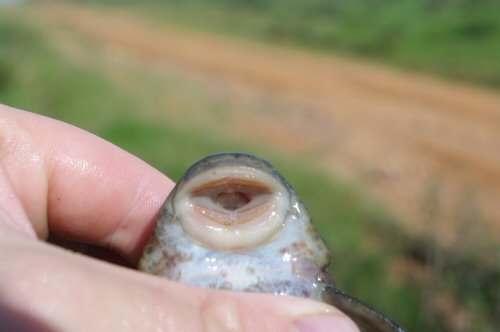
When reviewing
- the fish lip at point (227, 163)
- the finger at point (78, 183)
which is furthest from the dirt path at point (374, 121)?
the fish lip at point (227, 163)

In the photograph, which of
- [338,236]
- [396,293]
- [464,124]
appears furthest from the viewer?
[464,124]

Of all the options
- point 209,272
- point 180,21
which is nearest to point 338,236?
point 209,272

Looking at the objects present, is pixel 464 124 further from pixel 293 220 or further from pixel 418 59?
pixel 293 220

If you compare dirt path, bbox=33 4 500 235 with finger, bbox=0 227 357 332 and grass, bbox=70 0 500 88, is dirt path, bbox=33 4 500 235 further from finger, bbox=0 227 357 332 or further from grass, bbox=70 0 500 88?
finger, bbox=0 227 357 332

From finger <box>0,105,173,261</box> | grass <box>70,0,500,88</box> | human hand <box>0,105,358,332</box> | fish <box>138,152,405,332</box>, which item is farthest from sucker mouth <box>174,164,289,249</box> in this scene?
grass <box>70,0,500,88</box>

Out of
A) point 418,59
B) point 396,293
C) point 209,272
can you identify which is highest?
point 209,272

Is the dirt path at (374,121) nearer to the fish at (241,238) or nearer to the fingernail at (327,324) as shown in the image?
the fish at (241,238)
